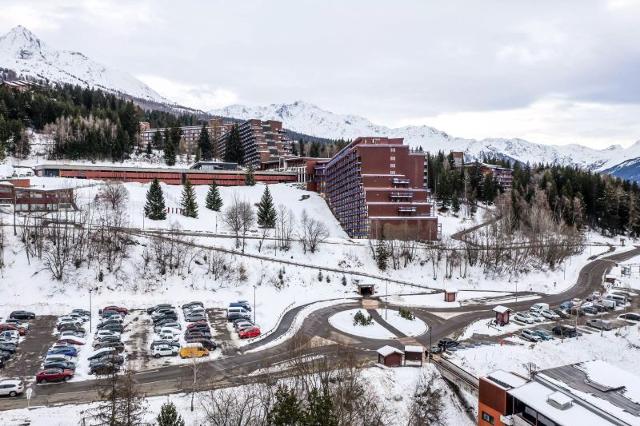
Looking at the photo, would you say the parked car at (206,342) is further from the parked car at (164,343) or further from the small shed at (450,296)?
the small shed at (450,296)

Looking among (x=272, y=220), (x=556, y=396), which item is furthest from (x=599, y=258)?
(x=556, y=396)

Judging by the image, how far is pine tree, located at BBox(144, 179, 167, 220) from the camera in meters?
72.8

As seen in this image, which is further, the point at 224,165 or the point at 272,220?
the point at 224,165

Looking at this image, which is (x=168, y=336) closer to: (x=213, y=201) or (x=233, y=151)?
(x=213, y=201)

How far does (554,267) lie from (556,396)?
52.1 meters

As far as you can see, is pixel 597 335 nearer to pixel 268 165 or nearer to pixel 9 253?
pixel 9 253

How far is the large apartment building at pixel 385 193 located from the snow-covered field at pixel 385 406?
39412 millimetres

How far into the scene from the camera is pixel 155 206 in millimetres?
72812

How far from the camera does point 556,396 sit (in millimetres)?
26094

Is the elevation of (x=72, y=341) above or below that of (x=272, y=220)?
below

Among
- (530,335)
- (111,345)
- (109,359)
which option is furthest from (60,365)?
(530,335)

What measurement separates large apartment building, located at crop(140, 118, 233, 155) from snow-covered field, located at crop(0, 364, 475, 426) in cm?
10644

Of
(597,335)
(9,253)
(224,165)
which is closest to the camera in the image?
(597,335)

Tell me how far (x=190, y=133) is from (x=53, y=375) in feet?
477
